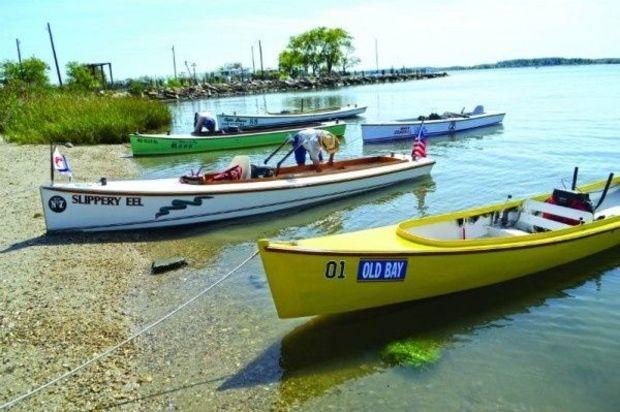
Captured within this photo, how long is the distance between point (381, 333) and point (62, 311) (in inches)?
187

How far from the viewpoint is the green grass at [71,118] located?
25547mm

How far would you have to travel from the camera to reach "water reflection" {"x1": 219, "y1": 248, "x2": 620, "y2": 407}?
6188 mm

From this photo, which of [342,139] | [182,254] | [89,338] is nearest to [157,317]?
[89,338]

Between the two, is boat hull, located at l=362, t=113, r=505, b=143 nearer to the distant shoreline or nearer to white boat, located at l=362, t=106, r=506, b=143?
white boat, located at l=362, t=106, r=506, b=143

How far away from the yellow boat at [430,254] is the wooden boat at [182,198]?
5.57 meters

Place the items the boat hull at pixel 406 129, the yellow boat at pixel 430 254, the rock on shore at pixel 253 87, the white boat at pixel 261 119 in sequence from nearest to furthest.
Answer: the yellow boat at pixel 430 254
the boat hull at pixel 406 129
the white boat at pixel 261 119
the rock on shore at pixel 253 87

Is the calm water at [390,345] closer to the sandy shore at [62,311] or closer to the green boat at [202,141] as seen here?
the sandy shore at [62,311]

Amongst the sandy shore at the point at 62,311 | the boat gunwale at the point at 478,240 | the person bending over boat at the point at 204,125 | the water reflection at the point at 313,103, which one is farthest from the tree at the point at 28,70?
the boat gunwale at the point at 478,240

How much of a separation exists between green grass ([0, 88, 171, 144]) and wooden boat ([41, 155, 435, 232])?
1535cm

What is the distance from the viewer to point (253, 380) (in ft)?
20.0

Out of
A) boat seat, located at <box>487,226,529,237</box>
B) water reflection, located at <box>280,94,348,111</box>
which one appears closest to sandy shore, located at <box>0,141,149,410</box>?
boat seat, located at <box>487,226,529,237</box>

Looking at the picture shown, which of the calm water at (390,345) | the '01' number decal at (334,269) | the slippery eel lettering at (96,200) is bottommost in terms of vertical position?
the calm water at (390,345)

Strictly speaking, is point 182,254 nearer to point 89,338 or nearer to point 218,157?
point 89,338

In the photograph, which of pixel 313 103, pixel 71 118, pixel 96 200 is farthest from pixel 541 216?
pixel 313 103
